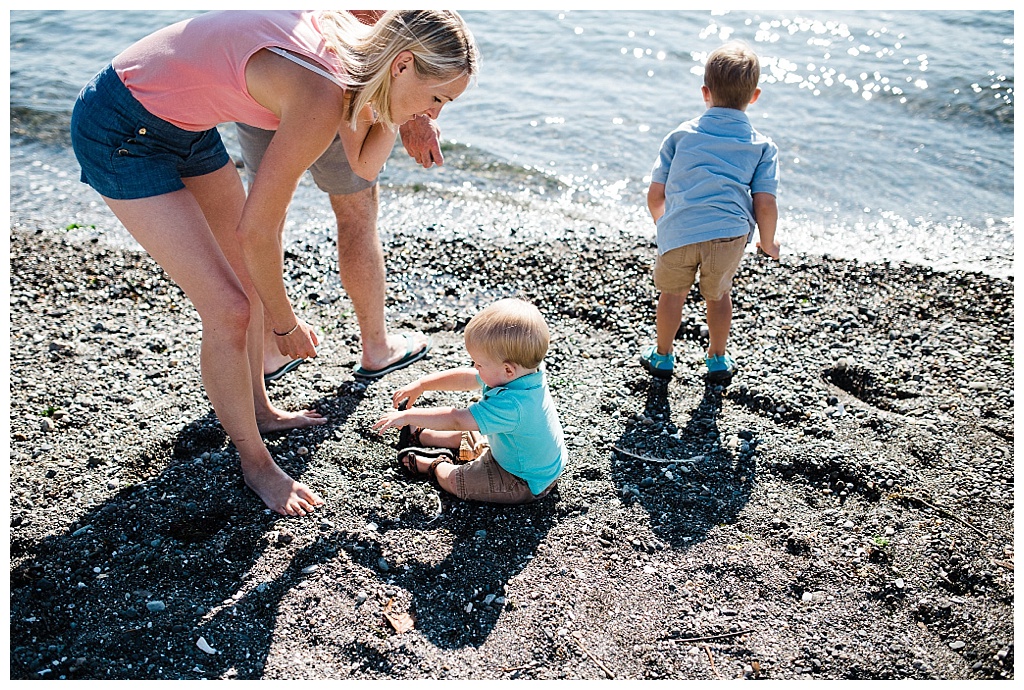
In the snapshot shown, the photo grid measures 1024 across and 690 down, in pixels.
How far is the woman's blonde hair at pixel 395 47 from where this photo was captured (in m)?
2.82

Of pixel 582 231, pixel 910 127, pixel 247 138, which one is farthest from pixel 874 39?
pixel 247 138

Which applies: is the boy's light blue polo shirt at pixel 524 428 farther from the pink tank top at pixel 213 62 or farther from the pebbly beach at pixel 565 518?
the pink tank top at pixel 213 62

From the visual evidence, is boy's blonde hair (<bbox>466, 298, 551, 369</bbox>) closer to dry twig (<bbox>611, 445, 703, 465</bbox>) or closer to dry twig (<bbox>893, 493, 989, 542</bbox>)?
dry twig (<bbox>611, 445, 703, 465</bbox>)

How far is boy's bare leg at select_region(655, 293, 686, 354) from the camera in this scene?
4.44 m

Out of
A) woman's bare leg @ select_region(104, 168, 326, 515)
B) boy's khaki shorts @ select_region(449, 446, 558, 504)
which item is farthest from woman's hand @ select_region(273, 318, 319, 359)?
boy's khaki shorts @ select_region(449, 446, 558, 504)

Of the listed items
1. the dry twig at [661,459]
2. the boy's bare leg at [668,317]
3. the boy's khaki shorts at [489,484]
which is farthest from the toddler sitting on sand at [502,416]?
the boy's bare leg at [668,317]

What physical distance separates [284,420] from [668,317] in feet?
7.02

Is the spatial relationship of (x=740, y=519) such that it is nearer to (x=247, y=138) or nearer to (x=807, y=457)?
(x=807, y=457)

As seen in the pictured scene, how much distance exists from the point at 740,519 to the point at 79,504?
9.36 ft

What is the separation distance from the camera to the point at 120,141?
9.67 ft

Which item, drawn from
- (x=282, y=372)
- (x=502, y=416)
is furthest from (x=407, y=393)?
(x=282, y=372)

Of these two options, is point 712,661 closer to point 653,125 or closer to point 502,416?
point 502,416

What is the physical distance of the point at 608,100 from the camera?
9922 millimetres

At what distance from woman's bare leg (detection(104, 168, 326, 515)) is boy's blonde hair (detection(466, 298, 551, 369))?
93cm
